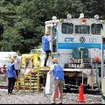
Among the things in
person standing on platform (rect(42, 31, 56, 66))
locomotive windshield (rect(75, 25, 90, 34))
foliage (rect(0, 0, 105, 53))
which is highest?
foliage (rect(0, 0, 105, 53))

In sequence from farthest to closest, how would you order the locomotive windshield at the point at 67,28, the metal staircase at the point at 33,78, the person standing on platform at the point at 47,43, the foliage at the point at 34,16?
the foliage at the point at 34,16 < the metal staircase at the point at 33,78 < the locomotive windshield at the point at 67,28 < the person standing on platform at the point at 47,43

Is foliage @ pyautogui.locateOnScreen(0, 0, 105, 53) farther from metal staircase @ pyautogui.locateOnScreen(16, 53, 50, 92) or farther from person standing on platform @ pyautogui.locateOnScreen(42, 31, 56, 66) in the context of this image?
A: person standing on platform @ pyautogui.locateOnScreen(42, 31, 56, 66)

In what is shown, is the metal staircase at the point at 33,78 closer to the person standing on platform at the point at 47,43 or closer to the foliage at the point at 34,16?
the person standing on platform at the point at 47,43

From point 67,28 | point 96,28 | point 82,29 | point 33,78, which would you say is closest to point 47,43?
point 67,28

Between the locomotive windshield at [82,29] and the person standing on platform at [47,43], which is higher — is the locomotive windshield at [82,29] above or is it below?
above

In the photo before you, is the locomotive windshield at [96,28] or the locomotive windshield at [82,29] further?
the locomotive windshield at [96,28]

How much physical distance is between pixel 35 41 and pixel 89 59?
28471mm

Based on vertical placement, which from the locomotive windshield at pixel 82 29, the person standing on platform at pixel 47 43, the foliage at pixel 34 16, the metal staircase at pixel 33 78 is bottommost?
the metal staircase at pixel 33 78

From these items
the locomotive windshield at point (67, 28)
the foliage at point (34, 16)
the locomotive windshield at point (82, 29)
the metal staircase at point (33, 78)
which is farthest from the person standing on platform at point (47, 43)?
the foliage at point (34, 16)

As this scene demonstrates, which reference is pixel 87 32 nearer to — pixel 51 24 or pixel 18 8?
pixel 51 24

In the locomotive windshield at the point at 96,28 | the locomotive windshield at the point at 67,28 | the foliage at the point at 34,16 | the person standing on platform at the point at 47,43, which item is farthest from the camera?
the foliage at the point at 34,16

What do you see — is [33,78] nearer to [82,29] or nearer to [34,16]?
[82,29]

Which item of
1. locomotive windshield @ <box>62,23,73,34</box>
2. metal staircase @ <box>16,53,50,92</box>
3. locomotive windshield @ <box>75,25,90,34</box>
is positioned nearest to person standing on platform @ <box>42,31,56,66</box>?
locomotive windshield @ <box>62,23,73,34</box>

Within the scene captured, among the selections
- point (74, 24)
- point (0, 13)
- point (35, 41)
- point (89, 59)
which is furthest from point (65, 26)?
point (0, 13)
